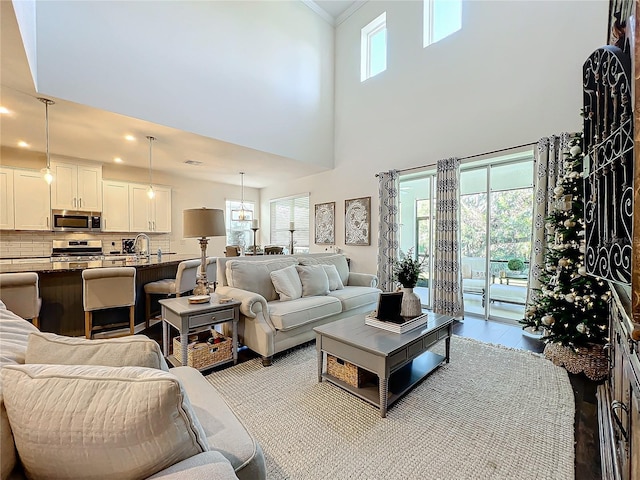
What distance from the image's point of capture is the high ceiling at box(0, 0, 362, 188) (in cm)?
273

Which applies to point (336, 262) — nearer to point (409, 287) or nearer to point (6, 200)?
point (409, 287)

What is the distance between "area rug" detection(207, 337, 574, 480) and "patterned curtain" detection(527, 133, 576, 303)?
1.31m

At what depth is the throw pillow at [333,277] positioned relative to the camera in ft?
13.0

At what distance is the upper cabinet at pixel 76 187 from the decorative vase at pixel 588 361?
292 inches

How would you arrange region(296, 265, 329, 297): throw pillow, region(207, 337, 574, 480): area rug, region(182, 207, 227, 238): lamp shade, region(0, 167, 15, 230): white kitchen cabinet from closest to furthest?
region(207, 337, 574, 480): area rug < region(182, 207, 227, 238): lamp shade < region(296, 265, 329, 297): throw pillow < region(0, 167, 15, 230): white kitchen cabinet

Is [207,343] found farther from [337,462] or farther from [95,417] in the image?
[95,417]

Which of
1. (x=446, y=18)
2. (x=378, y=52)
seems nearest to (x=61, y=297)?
(x=378, y=52)

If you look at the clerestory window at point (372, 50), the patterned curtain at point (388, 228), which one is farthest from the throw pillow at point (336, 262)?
the clerestory window at point (372, 50)

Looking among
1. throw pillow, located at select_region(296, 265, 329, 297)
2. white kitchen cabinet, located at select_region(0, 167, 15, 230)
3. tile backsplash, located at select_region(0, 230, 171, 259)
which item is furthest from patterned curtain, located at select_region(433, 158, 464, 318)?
white kitchen cabinet, located at select_region(0, 167, 15, 230)

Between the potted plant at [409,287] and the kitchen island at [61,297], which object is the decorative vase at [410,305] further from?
the kitchen island at [61,297]

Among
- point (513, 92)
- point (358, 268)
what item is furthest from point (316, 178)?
point (513, 92)

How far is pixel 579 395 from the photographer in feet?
7.28

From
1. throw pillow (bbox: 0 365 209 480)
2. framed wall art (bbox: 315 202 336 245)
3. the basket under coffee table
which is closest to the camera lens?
throw pillow (bbox: 0 365 209 480)

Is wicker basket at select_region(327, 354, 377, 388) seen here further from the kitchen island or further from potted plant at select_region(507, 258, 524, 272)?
potted plant at select_region(507, 258, 524, 272)
